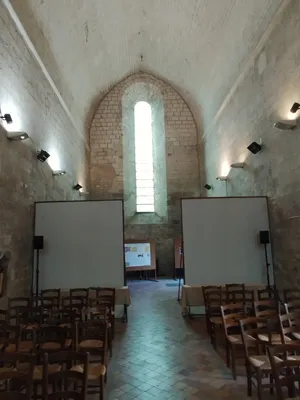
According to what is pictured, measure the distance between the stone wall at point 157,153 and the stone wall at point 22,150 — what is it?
490 centimetres

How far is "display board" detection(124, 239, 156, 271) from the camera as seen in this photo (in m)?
11.6

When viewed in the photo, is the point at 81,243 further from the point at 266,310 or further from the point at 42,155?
the point at 266,310

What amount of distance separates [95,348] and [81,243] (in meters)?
3.72

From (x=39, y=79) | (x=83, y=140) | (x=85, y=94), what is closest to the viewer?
(x=39, y=79)

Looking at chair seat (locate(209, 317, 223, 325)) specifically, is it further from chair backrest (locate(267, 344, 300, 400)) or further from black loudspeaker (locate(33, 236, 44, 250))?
black loudspeaker (locate(33, 236, 44, 250))

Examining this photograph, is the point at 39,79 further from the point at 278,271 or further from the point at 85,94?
the point at 278,271

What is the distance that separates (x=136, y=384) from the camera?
11.7 feet

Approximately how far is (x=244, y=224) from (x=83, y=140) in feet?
24.4

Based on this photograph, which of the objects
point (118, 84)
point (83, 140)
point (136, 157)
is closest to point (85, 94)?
point (83, 140)

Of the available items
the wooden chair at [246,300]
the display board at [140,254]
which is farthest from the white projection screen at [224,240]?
the display board at [140,254]

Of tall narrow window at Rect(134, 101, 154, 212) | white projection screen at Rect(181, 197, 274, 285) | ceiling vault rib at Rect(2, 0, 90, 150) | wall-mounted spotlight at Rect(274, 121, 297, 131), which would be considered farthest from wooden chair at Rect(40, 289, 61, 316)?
tall narrow window at Rect(134, 101, 154, 212)

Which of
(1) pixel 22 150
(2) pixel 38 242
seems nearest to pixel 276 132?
(1) pixel 22 150

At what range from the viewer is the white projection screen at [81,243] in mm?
6707

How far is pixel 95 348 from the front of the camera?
10.7 ft
